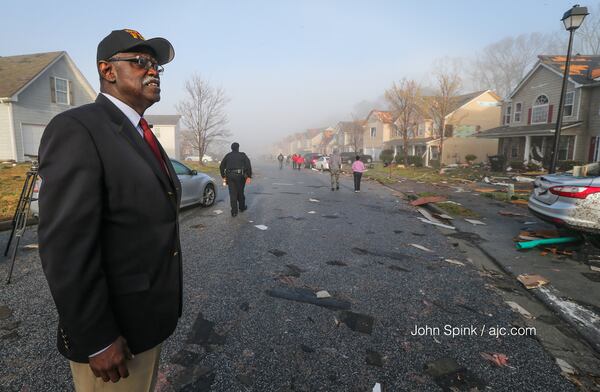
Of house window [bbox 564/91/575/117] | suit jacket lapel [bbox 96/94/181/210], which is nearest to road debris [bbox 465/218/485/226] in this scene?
suit jacket lapel [bbox 96/94/181/210]

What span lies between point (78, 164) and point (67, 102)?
26.4 metres

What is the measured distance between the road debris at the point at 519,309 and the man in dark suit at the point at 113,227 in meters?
3.77

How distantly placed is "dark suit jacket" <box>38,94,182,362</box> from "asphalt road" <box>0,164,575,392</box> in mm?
1423

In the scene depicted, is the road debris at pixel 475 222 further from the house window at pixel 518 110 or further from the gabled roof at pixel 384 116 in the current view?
the gabled roof at pixel 384 116

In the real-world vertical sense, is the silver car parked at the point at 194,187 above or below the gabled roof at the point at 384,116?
below

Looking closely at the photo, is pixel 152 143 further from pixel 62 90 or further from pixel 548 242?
pixel 62 90

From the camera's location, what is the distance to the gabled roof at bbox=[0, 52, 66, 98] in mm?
19038

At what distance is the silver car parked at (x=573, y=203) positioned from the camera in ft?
17.2

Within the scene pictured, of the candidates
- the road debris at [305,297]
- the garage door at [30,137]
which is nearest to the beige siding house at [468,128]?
the garage door at [30,137]

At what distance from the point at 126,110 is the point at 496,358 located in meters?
3.35

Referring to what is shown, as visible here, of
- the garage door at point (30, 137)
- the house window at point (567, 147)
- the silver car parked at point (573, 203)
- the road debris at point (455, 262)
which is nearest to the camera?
the silver car parked at point (573, 203)

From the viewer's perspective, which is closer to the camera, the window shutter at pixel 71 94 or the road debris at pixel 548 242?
the road debris at pixel 548 242

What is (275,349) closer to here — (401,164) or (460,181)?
(460,181)

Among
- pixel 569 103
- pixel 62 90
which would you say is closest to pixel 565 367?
pixel 569 103
